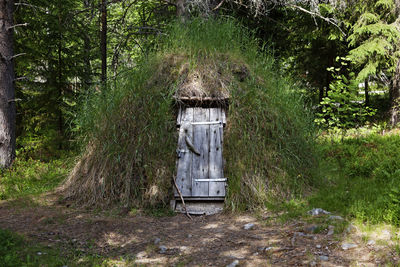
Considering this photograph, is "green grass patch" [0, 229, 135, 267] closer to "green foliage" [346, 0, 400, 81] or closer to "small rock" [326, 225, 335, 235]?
"small rock" [326, 225, 335, 235]

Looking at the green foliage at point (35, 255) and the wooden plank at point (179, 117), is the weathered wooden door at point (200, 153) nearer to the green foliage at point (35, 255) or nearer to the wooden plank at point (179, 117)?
the wooden plank at point (179, 117)

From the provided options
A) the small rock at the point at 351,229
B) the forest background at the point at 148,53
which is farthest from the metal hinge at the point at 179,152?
the small rock at the point at 351,229

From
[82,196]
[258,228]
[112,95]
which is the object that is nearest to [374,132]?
[258,228]

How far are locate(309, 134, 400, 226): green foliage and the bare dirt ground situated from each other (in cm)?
75

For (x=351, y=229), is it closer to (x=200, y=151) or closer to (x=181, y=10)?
(x=200, y=151)

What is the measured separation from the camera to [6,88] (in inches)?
349

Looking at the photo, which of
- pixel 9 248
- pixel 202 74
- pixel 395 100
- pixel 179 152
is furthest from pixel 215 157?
pixel 395 100

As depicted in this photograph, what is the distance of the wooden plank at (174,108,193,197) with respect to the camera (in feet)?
20.6

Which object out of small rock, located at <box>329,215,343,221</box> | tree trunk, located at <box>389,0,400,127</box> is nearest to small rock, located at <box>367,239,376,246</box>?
small rock, located at <box>329,215,343,221</box>

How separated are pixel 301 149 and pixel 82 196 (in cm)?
446

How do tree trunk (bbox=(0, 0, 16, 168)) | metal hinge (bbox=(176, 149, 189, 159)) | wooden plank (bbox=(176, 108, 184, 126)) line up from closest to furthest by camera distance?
metal hinge (bbox=(176, 149, 189, 159)), wooden plank (bbox=(176, 108, 184, 126)), tree trunk (bbox=(0, 0, 16, 168))

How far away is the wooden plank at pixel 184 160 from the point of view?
6.29m

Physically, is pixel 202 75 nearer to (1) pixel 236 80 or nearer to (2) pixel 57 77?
(1) pixel 236 80

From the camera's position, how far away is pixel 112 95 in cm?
748
